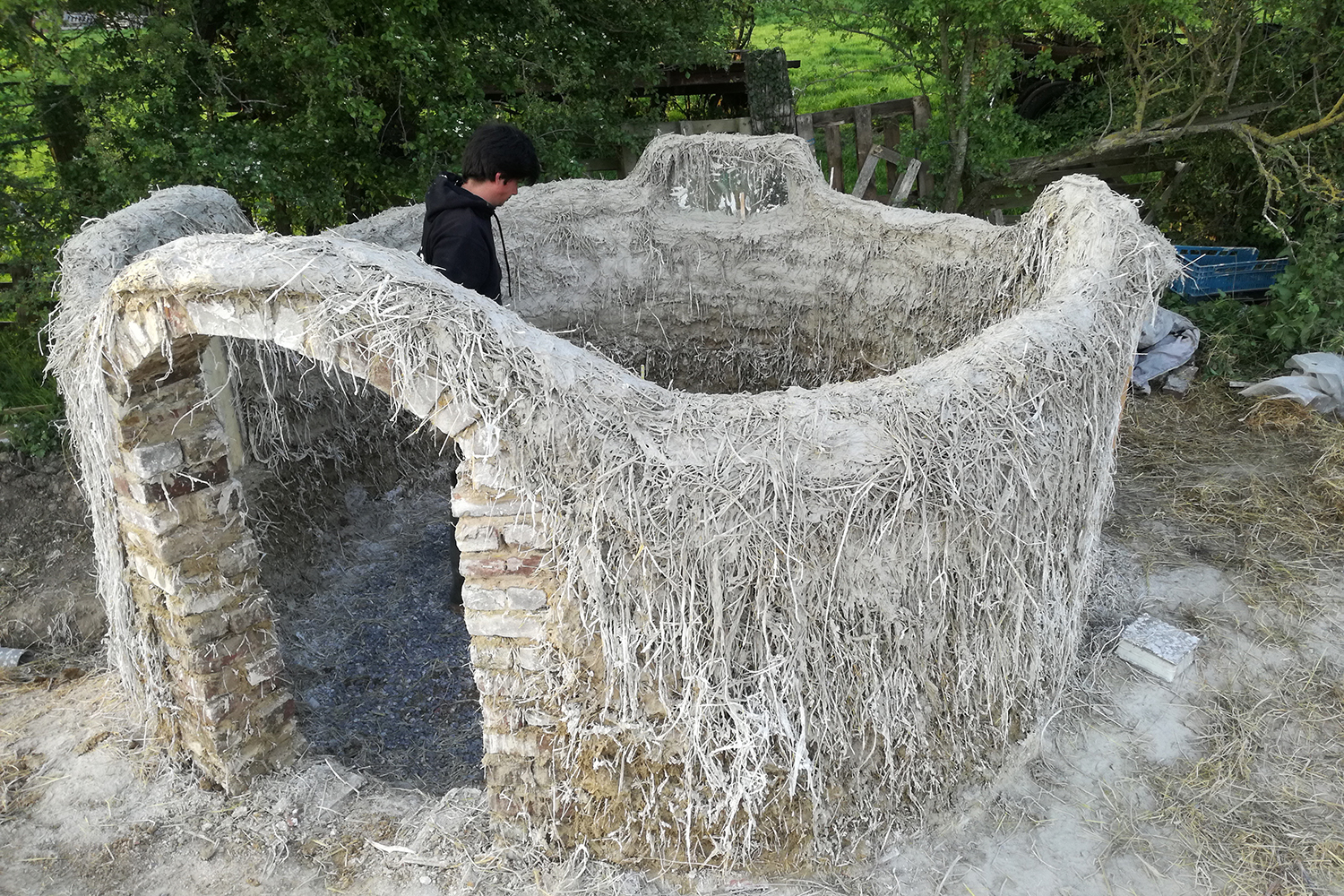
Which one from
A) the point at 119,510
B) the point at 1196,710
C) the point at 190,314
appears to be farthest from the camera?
the point at 1196,710

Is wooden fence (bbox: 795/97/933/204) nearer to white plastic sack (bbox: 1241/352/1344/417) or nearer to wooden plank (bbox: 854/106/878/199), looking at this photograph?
wooden plank (bbox: 854/106/878/199)

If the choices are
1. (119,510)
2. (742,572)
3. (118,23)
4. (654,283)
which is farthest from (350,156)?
(742,572)

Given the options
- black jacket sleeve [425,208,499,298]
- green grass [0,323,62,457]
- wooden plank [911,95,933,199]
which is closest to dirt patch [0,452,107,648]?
green grass [0,323,62,457]

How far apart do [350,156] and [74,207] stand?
1757mm

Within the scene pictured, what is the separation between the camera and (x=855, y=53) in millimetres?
11344

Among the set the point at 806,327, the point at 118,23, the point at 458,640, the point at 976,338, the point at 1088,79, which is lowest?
the point at 458,640

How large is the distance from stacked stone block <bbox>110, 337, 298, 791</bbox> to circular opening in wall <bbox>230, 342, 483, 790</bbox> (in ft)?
1.24

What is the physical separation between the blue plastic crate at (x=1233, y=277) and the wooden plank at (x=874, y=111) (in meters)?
2.63

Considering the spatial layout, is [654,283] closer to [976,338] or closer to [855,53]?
[976,338]

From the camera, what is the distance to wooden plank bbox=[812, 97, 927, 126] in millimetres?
7738

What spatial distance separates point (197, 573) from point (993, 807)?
9.40ft

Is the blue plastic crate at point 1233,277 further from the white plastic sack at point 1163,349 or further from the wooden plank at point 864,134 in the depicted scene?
the wooden plank at point 864,134

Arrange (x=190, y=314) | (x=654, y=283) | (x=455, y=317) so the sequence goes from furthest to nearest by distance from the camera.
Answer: (x=654, y=283), (x=190, y=314), (x=455, y=317)

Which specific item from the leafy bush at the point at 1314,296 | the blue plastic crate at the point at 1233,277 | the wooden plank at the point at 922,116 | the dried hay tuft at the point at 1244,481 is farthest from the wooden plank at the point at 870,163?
the leafy bush at the point at 1314,296
